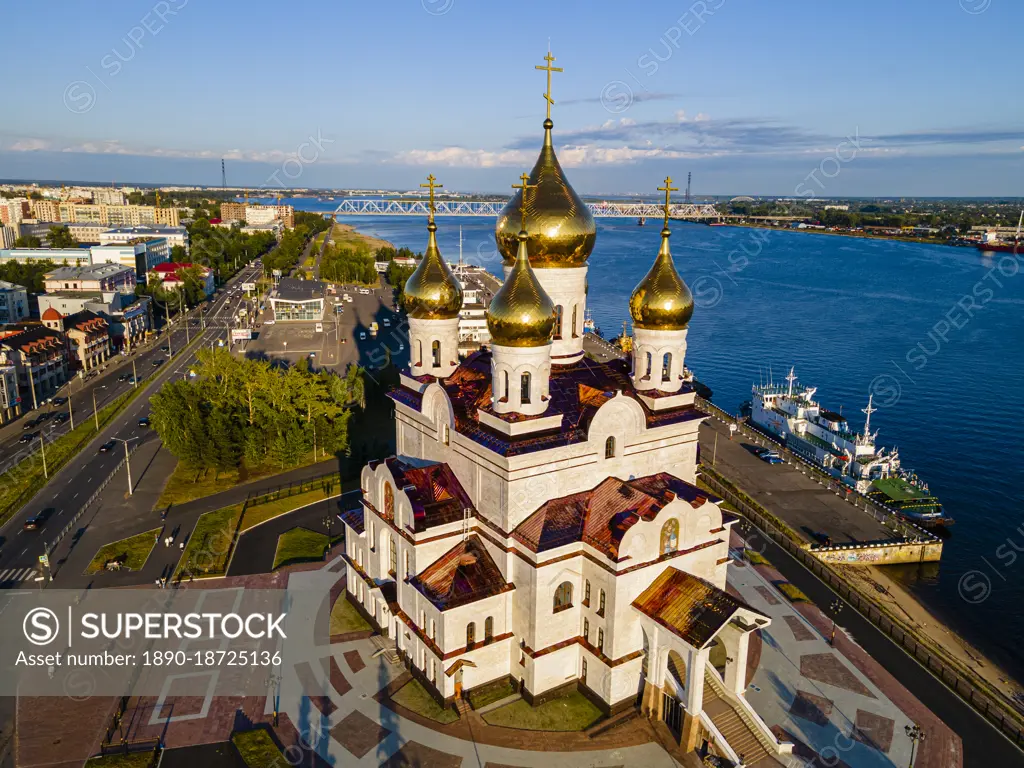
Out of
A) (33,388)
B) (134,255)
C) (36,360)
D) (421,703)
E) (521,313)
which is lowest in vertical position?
(421,703)

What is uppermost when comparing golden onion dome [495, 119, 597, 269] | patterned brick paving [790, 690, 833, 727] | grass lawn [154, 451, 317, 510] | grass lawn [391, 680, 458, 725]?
golden onion dome [495, 119, 597, 269]

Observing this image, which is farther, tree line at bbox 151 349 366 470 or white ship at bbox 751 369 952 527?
white ship at bbox 751 369 952 527

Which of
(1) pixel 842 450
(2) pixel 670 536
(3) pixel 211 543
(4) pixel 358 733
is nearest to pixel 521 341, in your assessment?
(2) pixel 670 536

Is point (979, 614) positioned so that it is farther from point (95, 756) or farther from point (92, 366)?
point (92, 366)

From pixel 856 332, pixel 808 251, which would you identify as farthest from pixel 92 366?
pixel 808 251

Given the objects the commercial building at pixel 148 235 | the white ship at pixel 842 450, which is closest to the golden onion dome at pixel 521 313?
the white ship at pixel 842 450

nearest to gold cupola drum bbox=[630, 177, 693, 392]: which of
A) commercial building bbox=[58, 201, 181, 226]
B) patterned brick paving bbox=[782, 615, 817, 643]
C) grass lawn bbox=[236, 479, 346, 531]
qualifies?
patterned brick paving bbox=[782, 615, 817, 643]

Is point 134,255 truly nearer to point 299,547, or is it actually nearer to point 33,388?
point 33,388

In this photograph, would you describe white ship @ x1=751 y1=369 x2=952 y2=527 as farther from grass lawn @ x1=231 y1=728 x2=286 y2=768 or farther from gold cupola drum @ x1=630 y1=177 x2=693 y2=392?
grass lawn @ x1=231 y1=728 x2=286 y2=768
